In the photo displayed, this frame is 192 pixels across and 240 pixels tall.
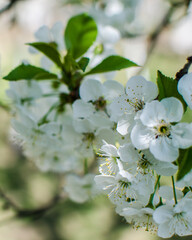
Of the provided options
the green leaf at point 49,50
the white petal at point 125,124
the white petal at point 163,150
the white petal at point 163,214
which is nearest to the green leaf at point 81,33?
the green leaf at point 49,50

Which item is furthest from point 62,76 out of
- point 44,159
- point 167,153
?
point 167,153

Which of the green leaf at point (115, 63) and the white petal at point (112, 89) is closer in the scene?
the green leaf at point (115, 63)

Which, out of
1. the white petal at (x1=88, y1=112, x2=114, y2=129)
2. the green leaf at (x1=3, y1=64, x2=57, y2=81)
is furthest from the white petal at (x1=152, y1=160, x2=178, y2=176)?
the green leaf at (x1=3, y1=64, x2=57, y2=81)

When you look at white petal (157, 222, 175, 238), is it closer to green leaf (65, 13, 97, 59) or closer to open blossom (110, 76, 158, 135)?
open blossom (110, 76, 158, 135)

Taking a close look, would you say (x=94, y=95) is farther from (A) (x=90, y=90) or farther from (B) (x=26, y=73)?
(B) (x=26, y=73)

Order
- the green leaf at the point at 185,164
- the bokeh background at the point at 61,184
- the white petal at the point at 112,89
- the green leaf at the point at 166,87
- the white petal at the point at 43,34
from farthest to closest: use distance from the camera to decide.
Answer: the bokeh background at the point at 61,184 → the white petal at the point at 43,34 → the white petal at the point at 112,89 → the green leaf at the point at 166,87 → the green leaf at the point at 185,164

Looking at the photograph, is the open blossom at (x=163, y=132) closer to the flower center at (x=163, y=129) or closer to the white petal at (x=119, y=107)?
the flower center at (x=163, y=129)
